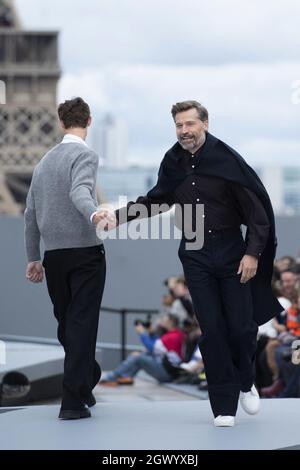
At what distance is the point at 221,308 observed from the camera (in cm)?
518

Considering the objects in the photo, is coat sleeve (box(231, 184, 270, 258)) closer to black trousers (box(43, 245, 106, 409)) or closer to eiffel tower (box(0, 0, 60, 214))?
black trousers (box(43, 245, 106, 409))

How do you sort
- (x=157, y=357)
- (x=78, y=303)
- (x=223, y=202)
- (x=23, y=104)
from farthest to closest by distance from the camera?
(x=23, y=104) → (x=157, y=357) → (x=78, y=303) → (x=223, y=202)

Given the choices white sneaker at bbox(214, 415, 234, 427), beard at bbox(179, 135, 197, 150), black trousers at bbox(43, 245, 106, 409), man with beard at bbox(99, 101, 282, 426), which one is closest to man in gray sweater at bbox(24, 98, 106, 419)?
black trousers at bbox(43, 245, 106, 409)

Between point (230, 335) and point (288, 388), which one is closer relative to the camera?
point (230, 335)

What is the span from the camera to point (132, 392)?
36.9 ft

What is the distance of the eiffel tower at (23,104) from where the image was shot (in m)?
46.6

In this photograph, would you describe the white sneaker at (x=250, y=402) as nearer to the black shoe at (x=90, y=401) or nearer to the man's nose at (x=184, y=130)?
the black shoe at (x=90, y=401)

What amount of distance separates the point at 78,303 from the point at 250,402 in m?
0.93

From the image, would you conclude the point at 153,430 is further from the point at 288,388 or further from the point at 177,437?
the point at 288,388

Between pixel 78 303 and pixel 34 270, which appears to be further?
pixel 34 270

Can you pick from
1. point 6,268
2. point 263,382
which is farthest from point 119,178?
point 263,382

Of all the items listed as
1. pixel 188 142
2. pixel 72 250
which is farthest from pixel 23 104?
pixel 188 142

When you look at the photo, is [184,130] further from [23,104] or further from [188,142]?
[23,104]

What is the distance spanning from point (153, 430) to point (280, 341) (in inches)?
175
